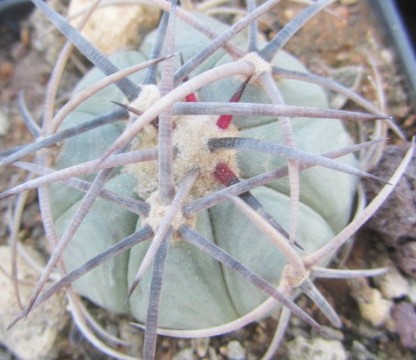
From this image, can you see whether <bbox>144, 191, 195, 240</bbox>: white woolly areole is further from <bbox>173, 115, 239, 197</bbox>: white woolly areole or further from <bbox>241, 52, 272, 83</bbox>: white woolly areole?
<bbox>241, 52, 272, 83</bbox>: white woolly areole

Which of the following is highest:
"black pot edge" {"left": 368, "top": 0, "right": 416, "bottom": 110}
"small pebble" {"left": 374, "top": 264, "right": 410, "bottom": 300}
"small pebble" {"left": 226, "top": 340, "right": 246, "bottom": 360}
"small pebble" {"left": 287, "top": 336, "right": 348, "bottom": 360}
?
"black pot edge" {"left": 368, "top": 0, "right": 416, "bottom": 110}

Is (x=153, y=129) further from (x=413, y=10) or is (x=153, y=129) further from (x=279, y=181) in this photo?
(x=413, y=10)

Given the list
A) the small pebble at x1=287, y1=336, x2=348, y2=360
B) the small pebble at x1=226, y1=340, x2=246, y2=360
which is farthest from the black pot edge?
the small pebble at x1=226, y1=340, x2=246, y2=360

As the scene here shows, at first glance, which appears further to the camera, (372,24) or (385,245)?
(372,24)

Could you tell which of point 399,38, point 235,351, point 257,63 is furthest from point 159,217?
point 399,38

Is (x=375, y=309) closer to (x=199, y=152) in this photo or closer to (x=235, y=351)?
(x=235, y=351)

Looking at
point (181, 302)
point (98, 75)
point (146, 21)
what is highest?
point (98, 75)

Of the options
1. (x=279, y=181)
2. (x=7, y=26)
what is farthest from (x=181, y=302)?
(x=7, y=26)
